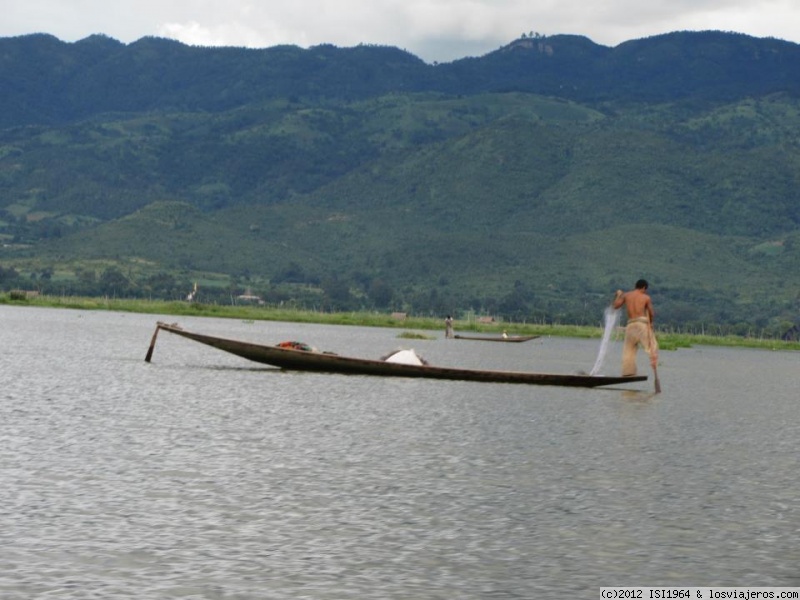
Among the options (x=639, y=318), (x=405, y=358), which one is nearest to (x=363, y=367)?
(x=405, y=358)

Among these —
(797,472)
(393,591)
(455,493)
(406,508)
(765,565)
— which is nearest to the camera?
(393,591)

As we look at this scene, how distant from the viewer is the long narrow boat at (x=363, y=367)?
37625 mm

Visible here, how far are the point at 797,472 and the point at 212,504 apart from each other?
433 inches

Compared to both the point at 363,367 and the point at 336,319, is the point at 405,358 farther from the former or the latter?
the point at 336,319

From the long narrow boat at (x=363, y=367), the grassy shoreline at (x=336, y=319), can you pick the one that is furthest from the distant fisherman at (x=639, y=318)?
the grassy shoreline at (x=336, y=319)

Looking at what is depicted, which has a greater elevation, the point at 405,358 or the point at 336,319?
the point at 336,319

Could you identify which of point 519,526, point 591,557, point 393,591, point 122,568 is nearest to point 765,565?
point 591,557

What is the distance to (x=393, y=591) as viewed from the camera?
12.2 metres

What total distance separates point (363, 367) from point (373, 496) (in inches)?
842

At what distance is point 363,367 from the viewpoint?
38.9 m

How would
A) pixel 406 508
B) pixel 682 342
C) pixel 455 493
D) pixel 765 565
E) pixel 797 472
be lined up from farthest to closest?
1. pixel 682 342
2. pixel 797 472
3. pixel 455 493
4. pixel 406 508
5. pixel 765 565

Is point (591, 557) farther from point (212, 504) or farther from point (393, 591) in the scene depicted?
point (212, 504)

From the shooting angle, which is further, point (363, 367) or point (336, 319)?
point (336, 319)

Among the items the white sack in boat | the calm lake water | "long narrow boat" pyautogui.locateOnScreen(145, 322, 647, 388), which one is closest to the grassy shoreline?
the white sack in boat
